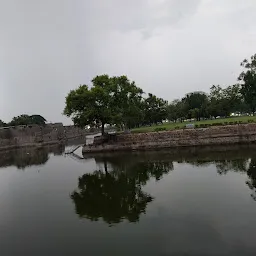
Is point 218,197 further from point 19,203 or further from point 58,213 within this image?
point 19,203

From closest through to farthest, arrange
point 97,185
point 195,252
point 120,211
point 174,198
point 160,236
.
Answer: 1. point 195,252
2. point 160,236
3. point 120,211
4. point 174,198
5. point 97,185

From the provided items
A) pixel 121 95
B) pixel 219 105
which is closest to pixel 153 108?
pixel 219 105

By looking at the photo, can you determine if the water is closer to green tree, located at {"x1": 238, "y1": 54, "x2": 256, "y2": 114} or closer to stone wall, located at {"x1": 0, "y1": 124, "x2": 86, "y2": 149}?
green tree, located at {"x1": 238, "y1": 54, "x2": 256, "y2": 114}

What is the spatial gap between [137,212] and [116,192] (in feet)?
16.3

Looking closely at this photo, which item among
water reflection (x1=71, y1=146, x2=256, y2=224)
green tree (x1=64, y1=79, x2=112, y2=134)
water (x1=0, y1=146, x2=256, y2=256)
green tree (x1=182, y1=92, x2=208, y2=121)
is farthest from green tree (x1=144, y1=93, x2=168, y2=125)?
water (x1=0, y1=146, x2=256, y2=256)

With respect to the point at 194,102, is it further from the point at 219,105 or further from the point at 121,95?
the point at 121,95

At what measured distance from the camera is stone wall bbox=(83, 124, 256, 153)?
3944 centimetres

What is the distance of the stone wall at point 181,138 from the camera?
39.4 meters

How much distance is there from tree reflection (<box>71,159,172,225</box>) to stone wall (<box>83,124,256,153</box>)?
36.6 ft

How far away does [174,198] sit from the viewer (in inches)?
679

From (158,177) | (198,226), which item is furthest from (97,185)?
(198,226)

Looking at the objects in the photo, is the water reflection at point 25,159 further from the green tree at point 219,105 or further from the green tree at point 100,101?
the green tree at point 219,105

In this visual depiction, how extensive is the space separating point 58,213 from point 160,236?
658 cm

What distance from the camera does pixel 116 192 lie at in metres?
20.4
